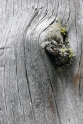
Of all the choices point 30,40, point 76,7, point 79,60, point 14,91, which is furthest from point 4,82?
point 76,7

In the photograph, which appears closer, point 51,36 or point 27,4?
point 51,36

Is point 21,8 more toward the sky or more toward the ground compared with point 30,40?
more toward the sky

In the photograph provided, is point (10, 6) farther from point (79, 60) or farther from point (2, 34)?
point (79, 60)

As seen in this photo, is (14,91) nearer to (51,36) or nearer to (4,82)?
(4,82)

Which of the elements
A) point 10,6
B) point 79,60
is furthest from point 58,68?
point 10,6

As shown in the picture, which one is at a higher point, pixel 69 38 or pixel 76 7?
pixel 76 7

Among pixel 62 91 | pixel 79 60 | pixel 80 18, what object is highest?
pixel 80 18
